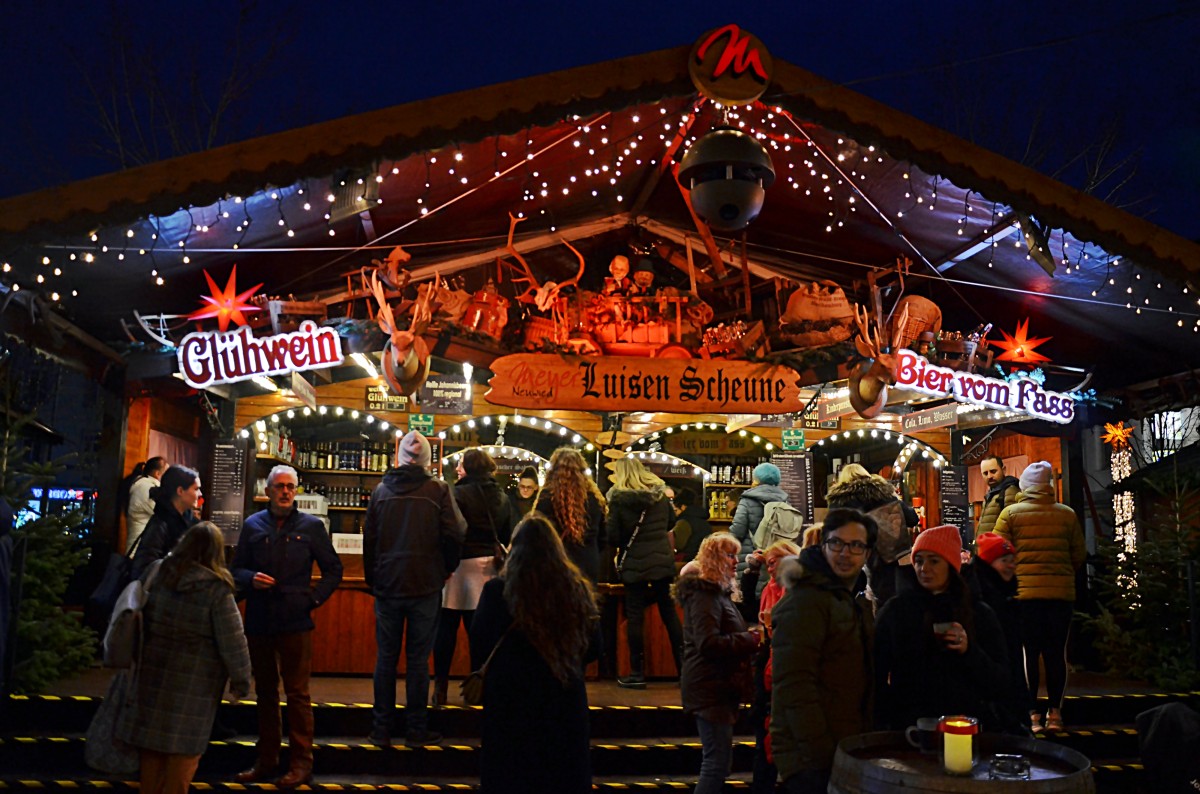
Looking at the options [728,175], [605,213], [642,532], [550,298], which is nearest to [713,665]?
[728,175]

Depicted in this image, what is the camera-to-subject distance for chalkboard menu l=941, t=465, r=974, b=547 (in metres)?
11.3

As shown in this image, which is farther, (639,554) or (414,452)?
(639,554)

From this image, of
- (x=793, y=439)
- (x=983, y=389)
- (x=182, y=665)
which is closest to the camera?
(x=182, y=665)

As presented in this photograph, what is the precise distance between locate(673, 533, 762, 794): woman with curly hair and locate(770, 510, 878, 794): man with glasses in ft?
4.05

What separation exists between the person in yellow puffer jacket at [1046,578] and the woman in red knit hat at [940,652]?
3.02m

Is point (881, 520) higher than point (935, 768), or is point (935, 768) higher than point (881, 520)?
point (881, 520)

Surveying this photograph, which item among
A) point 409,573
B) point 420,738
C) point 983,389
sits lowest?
point 420,738

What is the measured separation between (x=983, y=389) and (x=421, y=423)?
5719 millimetres

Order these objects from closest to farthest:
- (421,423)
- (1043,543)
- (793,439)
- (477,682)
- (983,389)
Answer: (477,682), (1043,543), (983,389), (421,423), (793,439)

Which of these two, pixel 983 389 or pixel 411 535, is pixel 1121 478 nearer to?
pixel 983 389

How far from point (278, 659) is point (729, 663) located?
8.63 ft

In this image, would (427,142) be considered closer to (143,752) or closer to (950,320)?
(143,752)

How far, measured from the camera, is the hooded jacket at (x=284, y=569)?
560 centimetres

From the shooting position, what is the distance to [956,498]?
11.3m
